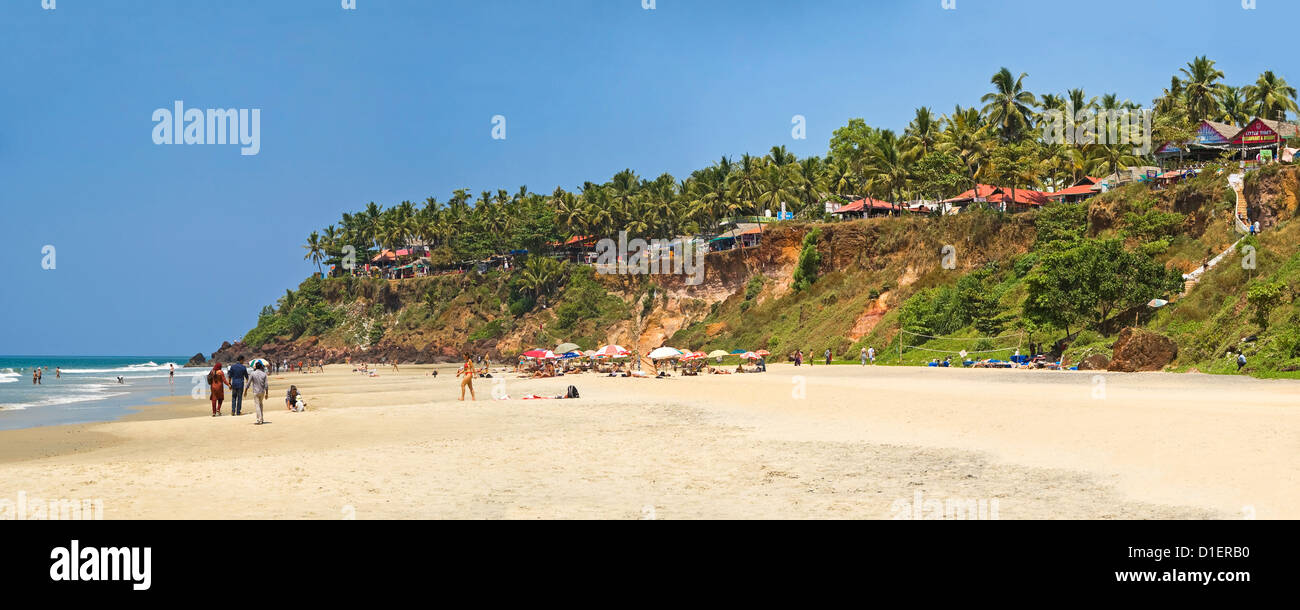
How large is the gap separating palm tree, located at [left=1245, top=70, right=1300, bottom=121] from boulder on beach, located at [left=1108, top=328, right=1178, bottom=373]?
5599 cm

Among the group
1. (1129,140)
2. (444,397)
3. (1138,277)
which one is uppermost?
(1129,140)

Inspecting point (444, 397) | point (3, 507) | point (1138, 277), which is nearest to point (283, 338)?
point (444, 397)

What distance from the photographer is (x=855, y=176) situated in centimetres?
8306

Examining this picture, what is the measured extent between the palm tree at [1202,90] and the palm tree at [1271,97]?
9.95 feet

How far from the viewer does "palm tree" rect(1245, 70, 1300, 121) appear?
2886 inches

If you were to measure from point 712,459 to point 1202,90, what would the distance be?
7680cm

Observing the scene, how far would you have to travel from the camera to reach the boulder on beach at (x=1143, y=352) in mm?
31234

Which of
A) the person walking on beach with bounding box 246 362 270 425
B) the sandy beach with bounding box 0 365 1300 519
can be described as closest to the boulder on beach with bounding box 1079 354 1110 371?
the sandy beach with bounding box 0 365 1300 519

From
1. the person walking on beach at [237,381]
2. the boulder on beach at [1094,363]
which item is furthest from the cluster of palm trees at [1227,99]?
the person walking on beach at [237,381]

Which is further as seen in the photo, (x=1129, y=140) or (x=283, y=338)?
(x=283, y=338)
